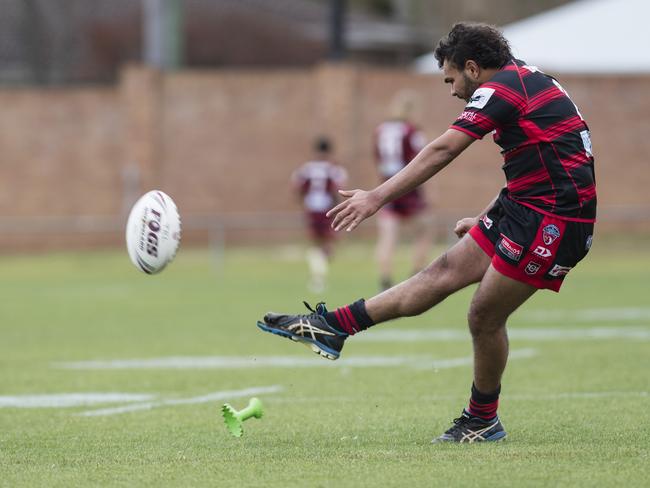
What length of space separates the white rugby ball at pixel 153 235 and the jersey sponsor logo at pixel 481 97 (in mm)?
1845

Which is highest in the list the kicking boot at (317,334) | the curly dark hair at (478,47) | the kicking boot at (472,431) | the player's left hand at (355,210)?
the curly dark hair at (478,47)

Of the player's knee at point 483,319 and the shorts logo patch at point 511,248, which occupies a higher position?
the shorts logo patch at point 511,248

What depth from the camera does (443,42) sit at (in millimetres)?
6367

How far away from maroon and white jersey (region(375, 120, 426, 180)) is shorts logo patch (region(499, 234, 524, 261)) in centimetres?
1116

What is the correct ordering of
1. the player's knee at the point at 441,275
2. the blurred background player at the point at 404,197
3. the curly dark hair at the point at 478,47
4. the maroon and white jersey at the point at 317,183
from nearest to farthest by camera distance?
the curly dark hair at the point at 478,47 → the player's knee at the point at 441,275 → the blurred background player at the point at 404,197 → the maroon and white jersey at the point at 317,183

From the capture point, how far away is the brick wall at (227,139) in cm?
2858

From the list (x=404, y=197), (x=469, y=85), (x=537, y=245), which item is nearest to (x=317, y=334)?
(x=537, y=245)

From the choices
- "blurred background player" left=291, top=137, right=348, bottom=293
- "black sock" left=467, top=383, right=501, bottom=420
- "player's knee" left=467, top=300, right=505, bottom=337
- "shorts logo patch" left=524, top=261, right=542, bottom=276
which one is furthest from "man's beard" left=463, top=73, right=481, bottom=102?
"blurred background player" left=291, top=137, right=348, bottom=293

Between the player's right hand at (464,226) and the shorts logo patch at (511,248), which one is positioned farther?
the player's right hand at (464,226)

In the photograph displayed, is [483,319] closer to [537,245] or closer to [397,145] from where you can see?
[537,245]

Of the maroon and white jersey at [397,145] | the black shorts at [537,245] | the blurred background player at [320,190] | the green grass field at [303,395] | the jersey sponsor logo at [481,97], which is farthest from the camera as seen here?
the blurred background player at [320,190]

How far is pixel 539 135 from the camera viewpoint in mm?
6125

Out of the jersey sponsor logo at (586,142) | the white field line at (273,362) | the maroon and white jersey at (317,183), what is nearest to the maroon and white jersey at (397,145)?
the maroon and white jersey at (317,183)

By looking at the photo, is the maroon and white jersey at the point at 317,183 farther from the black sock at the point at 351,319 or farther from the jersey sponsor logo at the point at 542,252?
the jersey sponsor logo at the point at 542,252
